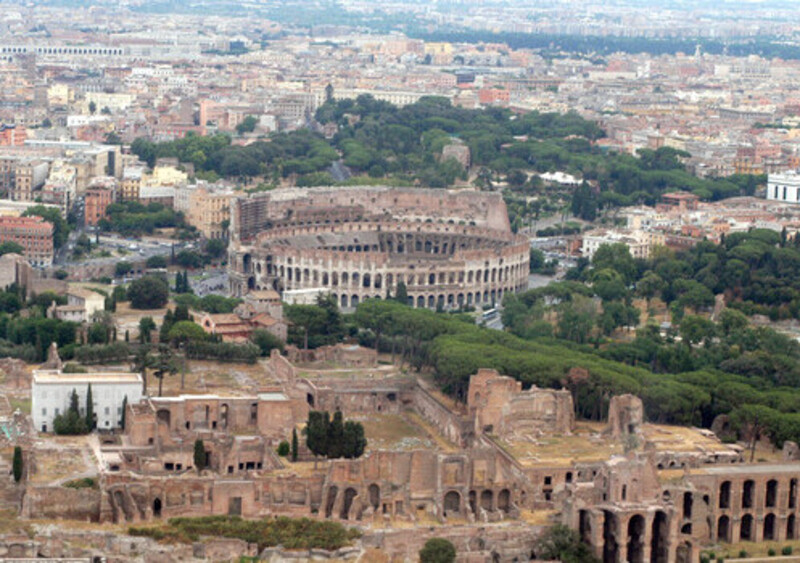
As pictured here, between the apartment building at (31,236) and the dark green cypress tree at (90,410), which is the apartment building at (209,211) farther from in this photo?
the dark green cypress tree at (90,410)

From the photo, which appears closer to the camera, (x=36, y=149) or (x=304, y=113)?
(x=36, y=149)

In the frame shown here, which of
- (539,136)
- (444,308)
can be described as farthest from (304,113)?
(444,308)

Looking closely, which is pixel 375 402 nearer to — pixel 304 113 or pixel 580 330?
pixel 580 330

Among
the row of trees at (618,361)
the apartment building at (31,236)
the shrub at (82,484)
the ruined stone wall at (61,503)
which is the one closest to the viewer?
the ruined stone wall at (61,503)

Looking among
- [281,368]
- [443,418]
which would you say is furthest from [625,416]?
[281,368]

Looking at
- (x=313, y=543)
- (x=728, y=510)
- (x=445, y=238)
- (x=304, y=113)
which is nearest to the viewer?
(x=313, y=543)

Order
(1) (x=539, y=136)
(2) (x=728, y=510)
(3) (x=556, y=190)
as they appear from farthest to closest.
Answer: (1) (x=539, y=136) → (3) (x=556, y=190) → (2) (x=728, y=510)

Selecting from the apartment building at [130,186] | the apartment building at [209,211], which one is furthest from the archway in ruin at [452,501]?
the apartment building at [130,186]
